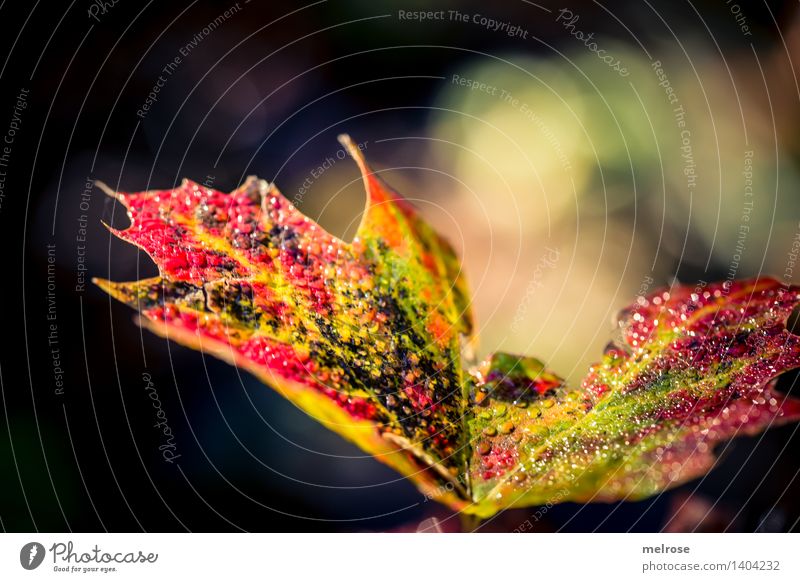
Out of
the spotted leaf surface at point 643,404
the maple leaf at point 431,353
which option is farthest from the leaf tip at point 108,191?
the spotted leaf surface at point 643,404

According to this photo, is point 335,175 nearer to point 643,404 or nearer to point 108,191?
point 108,191

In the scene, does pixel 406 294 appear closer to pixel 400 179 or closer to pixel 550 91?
pixel 400 179

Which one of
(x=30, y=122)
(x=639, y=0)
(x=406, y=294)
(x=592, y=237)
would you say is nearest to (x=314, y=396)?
(x=406, y=294)

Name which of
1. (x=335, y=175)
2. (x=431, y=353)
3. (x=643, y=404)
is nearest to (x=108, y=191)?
(x=335, y=175)

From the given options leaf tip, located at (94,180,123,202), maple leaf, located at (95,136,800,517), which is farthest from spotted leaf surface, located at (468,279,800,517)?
leaf tip, located at (94,180,123,202)

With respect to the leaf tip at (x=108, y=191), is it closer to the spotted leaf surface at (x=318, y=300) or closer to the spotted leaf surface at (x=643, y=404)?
the spotted leaf surface at (x=318, y=300)

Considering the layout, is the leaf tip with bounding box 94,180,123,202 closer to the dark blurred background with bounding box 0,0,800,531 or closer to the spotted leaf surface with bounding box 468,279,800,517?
the dark blurred background with bounding box 0,0,800,531

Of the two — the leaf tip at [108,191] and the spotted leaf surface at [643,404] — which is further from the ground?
the leaf tip at [108,191]
